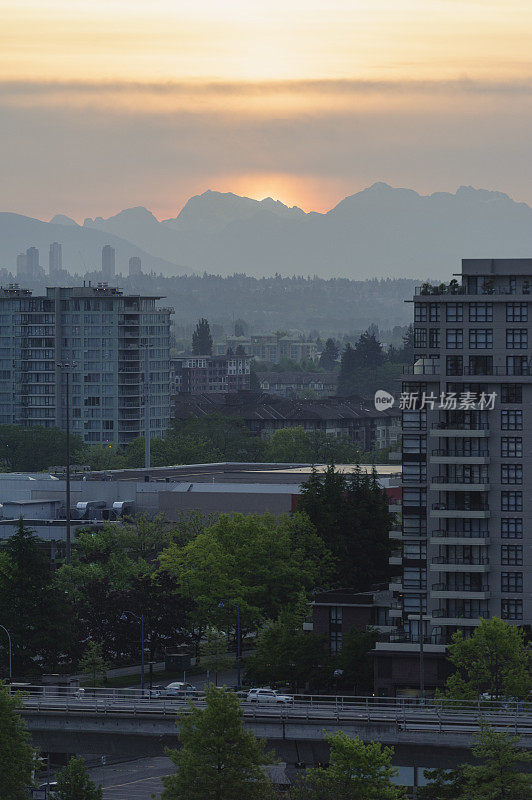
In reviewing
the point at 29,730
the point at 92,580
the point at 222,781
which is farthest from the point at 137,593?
the point at 222,781

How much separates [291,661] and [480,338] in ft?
73.9

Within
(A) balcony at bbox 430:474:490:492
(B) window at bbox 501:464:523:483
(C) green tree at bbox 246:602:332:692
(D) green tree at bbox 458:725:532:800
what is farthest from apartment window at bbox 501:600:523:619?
(D) green tree at bbox 458:725:532:800

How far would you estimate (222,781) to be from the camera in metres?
75.9

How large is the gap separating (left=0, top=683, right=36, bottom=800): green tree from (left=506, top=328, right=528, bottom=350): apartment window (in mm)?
39284

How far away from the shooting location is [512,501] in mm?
108500

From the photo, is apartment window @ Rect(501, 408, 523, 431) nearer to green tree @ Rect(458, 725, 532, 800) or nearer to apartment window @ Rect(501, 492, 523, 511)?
apartment window @ Rect(501, 492, 523, 511)

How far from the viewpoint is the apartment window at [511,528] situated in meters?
108

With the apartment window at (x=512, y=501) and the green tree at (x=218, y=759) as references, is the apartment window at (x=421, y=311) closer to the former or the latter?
the apartment window at (x=512, y=501)

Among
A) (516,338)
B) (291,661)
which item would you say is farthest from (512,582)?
(291,661)

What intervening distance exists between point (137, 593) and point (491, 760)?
5363 centimetres

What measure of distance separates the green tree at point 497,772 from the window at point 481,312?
118ft

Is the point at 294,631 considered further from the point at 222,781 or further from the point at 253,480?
the point at 253,480

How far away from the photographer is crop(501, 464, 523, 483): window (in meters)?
108

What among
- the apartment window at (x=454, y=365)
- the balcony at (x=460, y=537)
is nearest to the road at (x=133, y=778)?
the balcony at (x=460, y=537)
